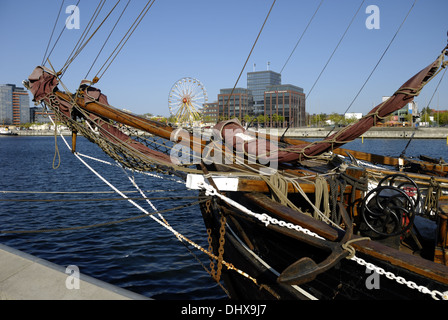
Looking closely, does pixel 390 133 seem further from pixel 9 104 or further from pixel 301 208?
pixel 9 104

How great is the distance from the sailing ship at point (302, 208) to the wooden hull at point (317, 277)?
12mm

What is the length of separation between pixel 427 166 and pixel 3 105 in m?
227

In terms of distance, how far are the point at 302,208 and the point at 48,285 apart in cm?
374

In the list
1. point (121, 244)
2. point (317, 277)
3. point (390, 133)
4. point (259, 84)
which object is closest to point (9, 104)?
point (259, 84)

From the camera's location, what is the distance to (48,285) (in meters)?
3.10

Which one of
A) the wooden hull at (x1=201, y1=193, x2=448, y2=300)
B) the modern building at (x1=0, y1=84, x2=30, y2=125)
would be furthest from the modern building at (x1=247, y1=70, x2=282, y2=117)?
the modern building at (x1=0, y1=84, x2=30, y2=125)

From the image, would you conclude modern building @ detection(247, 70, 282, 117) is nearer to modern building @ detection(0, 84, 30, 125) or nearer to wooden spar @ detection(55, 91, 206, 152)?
wooden spar @ detection(55, 91, 206, 152)

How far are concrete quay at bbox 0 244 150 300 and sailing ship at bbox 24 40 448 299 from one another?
159 cm

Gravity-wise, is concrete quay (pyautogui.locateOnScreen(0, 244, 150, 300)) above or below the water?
above

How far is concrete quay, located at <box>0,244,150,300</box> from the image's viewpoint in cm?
290

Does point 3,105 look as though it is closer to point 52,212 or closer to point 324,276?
point 52,212

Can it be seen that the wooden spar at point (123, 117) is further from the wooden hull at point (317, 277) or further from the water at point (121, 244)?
the wooden hull at point (317, 277)

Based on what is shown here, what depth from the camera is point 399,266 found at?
3.18m

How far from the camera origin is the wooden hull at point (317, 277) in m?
3.16
